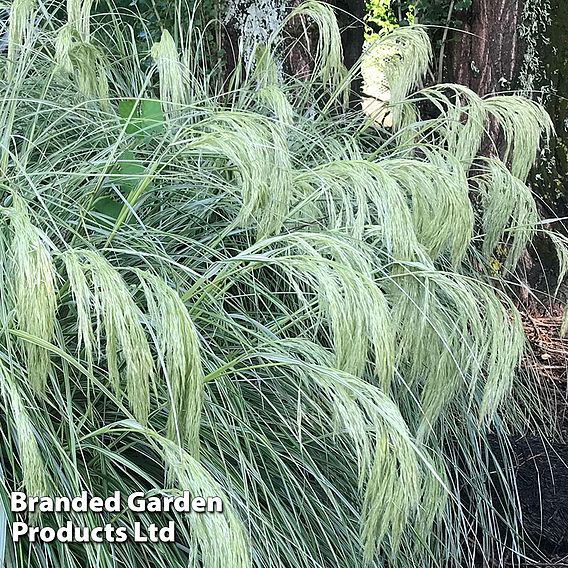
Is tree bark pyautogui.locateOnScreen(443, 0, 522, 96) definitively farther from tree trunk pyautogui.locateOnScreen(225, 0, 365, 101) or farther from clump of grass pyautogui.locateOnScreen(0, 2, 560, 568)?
clump of grass pyautogui.locateOnScreen(0, 2, 560, 568)

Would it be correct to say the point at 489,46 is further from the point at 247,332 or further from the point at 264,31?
the point at 247,332

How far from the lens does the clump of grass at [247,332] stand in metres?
1.24

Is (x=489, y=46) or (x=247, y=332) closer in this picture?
(x=247, y=332)

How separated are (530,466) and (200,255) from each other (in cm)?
112

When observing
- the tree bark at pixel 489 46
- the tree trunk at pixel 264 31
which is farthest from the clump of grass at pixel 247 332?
the tree bark at pixel 489 46

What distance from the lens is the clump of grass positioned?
1.24m

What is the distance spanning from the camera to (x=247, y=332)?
1.95 m

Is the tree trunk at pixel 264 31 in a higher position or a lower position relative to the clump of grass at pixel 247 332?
higher

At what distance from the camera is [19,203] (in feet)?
4.83

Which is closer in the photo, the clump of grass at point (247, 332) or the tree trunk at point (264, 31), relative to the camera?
the clump of grass at point (247, 332)

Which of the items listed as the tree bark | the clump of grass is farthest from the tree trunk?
the clump of grass

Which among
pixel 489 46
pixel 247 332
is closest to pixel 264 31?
pixel 489 46

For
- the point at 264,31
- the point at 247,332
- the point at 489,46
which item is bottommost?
the point at 247,332

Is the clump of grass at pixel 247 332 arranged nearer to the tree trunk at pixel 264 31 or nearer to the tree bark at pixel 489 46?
the tree trunk at pixel 264 31
